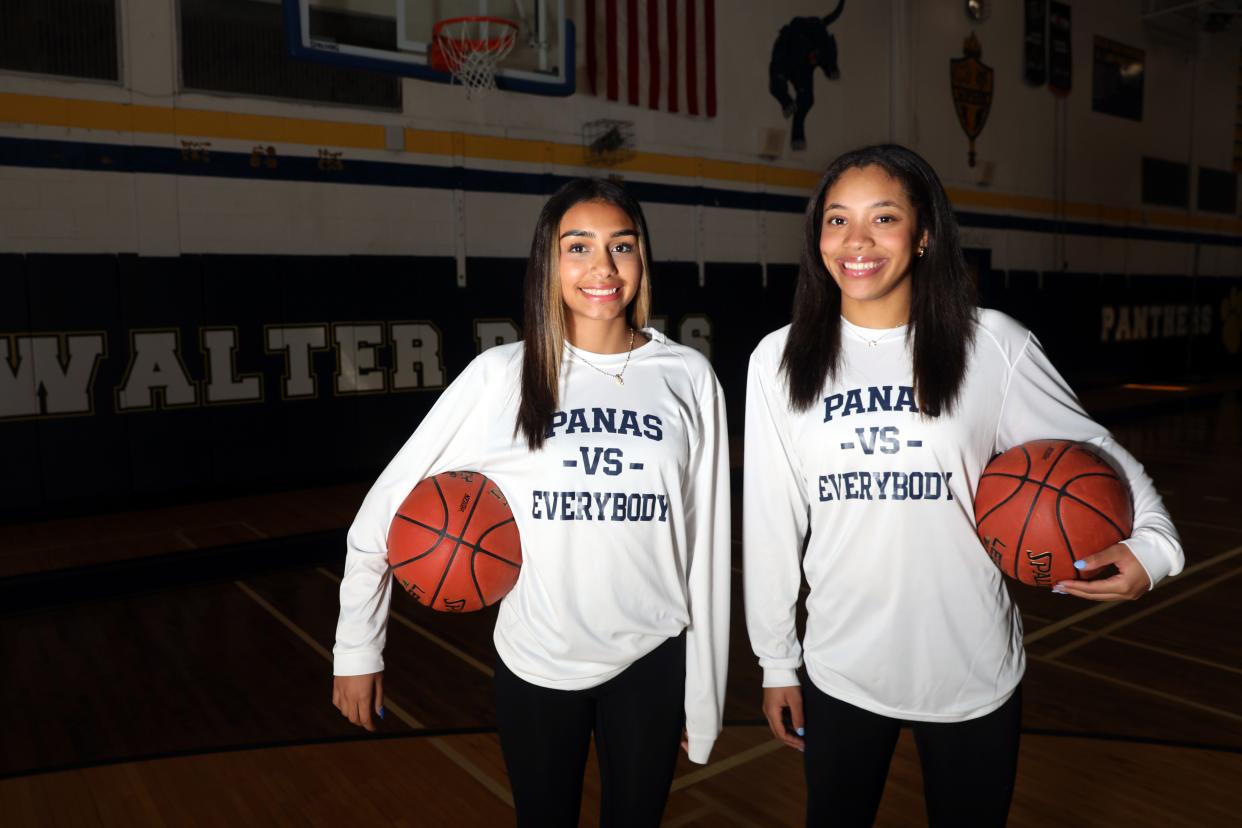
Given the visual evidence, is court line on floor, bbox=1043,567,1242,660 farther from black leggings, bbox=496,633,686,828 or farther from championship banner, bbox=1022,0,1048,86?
championship banner, bbox=1022,0,1048,86

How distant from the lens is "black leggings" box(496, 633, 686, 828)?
5.13ft

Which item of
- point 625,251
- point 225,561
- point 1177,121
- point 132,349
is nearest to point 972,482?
point 625,251

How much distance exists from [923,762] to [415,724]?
2034 mm

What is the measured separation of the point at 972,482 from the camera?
147cm

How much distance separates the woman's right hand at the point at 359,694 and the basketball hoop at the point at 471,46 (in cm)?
560

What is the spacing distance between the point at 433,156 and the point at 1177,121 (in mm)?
11996

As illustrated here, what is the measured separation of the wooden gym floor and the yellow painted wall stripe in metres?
2.52

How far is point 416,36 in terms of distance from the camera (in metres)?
6.50

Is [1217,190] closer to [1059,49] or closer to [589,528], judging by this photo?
[1059,49]

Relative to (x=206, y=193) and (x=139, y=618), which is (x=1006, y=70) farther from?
(x=139, y=618)

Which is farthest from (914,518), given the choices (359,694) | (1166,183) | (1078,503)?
(1166,183)

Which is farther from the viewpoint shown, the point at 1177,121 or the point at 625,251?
the point at 1177,121

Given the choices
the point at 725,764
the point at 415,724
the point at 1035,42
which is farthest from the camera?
the point at 1035,42

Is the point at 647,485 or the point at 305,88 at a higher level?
the point at 305,88
